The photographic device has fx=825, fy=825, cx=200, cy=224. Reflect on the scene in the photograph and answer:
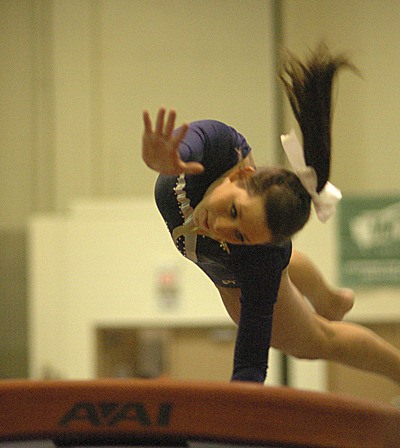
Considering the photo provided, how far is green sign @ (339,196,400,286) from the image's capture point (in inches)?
150

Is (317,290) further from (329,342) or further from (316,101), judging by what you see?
(316,101)

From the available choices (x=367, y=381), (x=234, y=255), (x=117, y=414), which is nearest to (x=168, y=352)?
(x=367, y=381)

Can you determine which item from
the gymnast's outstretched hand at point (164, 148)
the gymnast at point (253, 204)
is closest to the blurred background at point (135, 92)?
the gymnast at point (253, 204)

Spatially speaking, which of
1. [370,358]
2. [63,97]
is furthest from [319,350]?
[63,97]

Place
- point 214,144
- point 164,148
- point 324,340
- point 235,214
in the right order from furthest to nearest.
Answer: point 324,340 < point 214,144 < point 235,214 < point 164,148

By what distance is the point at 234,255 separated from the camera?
1.44 metres

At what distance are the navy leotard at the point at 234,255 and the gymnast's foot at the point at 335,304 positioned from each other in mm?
310

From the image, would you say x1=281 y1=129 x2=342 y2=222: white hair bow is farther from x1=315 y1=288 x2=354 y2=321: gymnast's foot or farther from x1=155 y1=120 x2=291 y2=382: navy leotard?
x1=315 y1=288 x2=354 y2=321: gymnast's foot

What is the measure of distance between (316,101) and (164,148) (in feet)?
1.15

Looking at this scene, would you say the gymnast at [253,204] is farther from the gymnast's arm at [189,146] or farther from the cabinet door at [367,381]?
the cabinet door at [367,381]

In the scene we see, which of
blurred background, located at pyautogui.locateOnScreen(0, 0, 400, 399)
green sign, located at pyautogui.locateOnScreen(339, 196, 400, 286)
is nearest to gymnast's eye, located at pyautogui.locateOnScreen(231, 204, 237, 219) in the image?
green sign, located at pyautogui.locateOnScreen(339, 196, 400, 286)

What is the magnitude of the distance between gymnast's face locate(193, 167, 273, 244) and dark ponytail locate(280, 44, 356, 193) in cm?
13

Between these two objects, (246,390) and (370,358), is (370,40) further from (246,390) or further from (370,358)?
(246,390)

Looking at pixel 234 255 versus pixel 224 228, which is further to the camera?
pixel 234 255
